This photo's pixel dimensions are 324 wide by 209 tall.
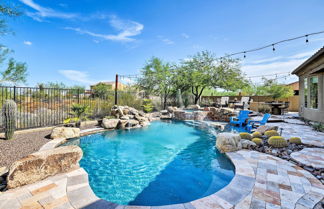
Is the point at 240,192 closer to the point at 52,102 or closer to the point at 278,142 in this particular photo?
the point at 278,142

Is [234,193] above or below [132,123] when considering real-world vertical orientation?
below

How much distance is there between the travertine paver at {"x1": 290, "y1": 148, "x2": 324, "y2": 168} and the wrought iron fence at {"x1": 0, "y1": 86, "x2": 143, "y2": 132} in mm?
8231

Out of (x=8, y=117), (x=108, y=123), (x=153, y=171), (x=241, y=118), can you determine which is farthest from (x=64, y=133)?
(x=241, y=118)

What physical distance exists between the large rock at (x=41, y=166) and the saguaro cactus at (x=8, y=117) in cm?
304

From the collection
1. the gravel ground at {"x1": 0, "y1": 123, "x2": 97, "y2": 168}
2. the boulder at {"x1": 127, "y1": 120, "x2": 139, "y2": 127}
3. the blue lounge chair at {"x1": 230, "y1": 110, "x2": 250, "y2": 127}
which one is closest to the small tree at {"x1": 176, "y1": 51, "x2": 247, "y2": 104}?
the blue lounge chair at {"x1": 230, "y1": 110, "x2": 250, "y2": 127}

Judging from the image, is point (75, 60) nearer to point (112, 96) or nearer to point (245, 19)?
point (112, 96)

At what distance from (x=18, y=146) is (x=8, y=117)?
1.05 metres

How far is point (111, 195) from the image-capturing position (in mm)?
2303

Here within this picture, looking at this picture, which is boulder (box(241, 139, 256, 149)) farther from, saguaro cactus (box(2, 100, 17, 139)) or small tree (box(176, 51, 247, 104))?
small tree (box(176, 51, 247, 104))

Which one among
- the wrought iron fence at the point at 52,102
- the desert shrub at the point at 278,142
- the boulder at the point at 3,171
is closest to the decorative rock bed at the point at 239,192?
the boulder at the point at 3,171

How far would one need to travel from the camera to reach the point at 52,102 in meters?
8.65

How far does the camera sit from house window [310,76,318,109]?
6887mm

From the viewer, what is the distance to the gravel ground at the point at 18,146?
3.17 m

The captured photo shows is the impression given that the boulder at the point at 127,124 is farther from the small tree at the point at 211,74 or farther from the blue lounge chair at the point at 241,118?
the small tree at the point at 211,74
